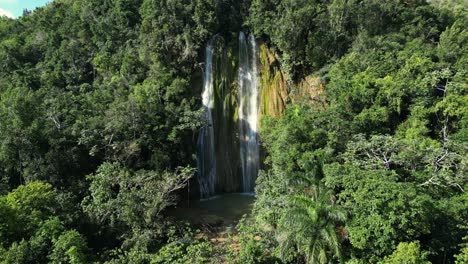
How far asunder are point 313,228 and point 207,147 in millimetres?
16041

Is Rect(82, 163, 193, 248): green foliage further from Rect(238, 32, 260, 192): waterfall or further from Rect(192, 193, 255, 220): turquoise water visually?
Rect(238, 32, 260, 192): waterfall

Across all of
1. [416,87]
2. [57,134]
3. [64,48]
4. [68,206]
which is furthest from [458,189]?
[64,48]

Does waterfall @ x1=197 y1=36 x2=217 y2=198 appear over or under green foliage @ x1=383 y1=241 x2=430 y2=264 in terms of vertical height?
over

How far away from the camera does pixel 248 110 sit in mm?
28391

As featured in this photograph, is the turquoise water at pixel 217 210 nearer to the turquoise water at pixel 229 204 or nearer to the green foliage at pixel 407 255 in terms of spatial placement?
the turquoise water at pixel 229 204

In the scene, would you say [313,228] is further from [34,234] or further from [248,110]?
[248,110]

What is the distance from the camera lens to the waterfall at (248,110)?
2728 centimetres

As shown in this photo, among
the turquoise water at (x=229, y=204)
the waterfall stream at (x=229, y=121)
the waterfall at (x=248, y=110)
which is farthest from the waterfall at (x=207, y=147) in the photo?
the waterfall at (x=248, y=110)

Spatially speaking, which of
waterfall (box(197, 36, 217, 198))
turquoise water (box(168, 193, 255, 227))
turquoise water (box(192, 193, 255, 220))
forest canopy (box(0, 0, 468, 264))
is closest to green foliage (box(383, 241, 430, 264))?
forest canopy (box(0, 0, 468, 264))

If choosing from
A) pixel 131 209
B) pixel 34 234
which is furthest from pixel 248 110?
pixel 34 234

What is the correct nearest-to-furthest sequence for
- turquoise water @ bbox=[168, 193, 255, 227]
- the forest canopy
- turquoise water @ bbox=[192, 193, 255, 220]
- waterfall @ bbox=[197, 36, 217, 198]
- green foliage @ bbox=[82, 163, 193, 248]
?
the forest canopy < green foliage @ bbox=[82, 163, 193, 248] < turquoise water @ bbox=[168, 193, 255, 227] < turquoise water @ bbox=[192, 193, 255, 220] < waterfall @ bbox=[197, 36, 217, 198]

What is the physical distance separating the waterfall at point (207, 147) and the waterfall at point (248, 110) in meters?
2.50

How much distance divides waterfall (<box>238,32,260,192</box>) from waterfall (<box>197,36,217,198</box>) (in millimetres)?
2505

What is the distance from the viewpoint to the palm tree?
12273mm
